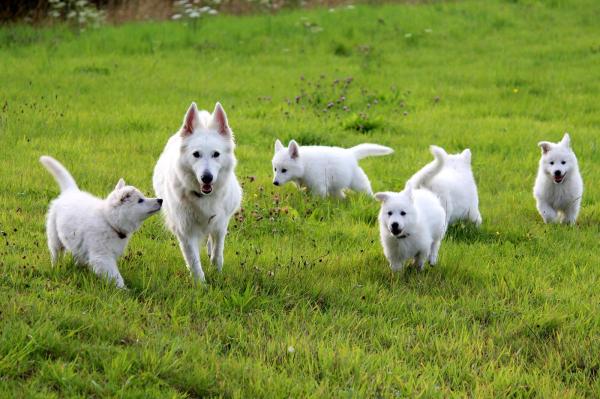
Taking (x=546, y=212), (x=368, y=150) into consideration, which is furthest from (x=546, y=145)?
(x=368, y=150)

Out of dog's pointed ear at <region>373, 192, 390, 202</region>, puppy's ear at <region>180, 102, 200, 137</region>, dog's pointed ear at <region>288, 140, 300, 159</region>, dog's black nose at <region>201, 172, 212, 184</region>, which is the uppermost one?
puppy's ear at <region>180, 102, 200, 137</region>

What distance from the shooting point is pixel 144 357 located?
4.52 metres

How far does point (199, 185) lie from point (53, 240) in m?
1.14

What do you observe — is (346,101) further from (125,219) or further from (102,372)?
(102,372)

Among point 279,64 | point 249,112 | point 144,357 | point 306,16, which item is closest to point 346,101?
point 249,112

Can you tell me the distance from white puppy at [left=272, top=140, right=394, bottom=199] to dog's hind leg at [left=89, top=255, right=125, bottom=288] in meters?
3.47

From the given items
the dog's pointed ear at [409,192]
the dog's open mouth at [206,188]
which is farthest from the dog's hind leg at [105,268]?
the dog's pointed ear at [409,192]

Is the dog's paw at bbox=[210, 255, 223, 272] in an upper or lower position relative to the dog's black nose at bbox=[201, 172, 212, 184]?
lower

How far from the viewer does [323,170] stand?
9.04 metres

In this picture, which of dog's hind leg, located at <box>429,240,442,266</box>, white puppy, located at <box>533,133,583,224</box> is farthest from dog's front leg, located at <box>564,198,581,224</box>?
dog's hind leg, located at <box>429,240,442,266</box>

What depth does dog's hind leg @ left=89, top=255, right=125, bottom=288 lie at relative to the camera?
5559mm

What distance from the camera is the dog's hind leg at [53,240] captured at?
592 centimetres

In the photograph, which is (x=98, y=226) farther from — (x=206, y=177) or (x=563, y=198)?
(x=563, y=198)

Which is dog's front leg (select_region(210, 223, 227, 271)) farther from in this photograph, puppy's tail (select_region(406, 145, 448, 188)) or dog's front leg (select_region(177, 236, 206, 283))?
puppy's tail (select_region(406, 145, 448, 188))
